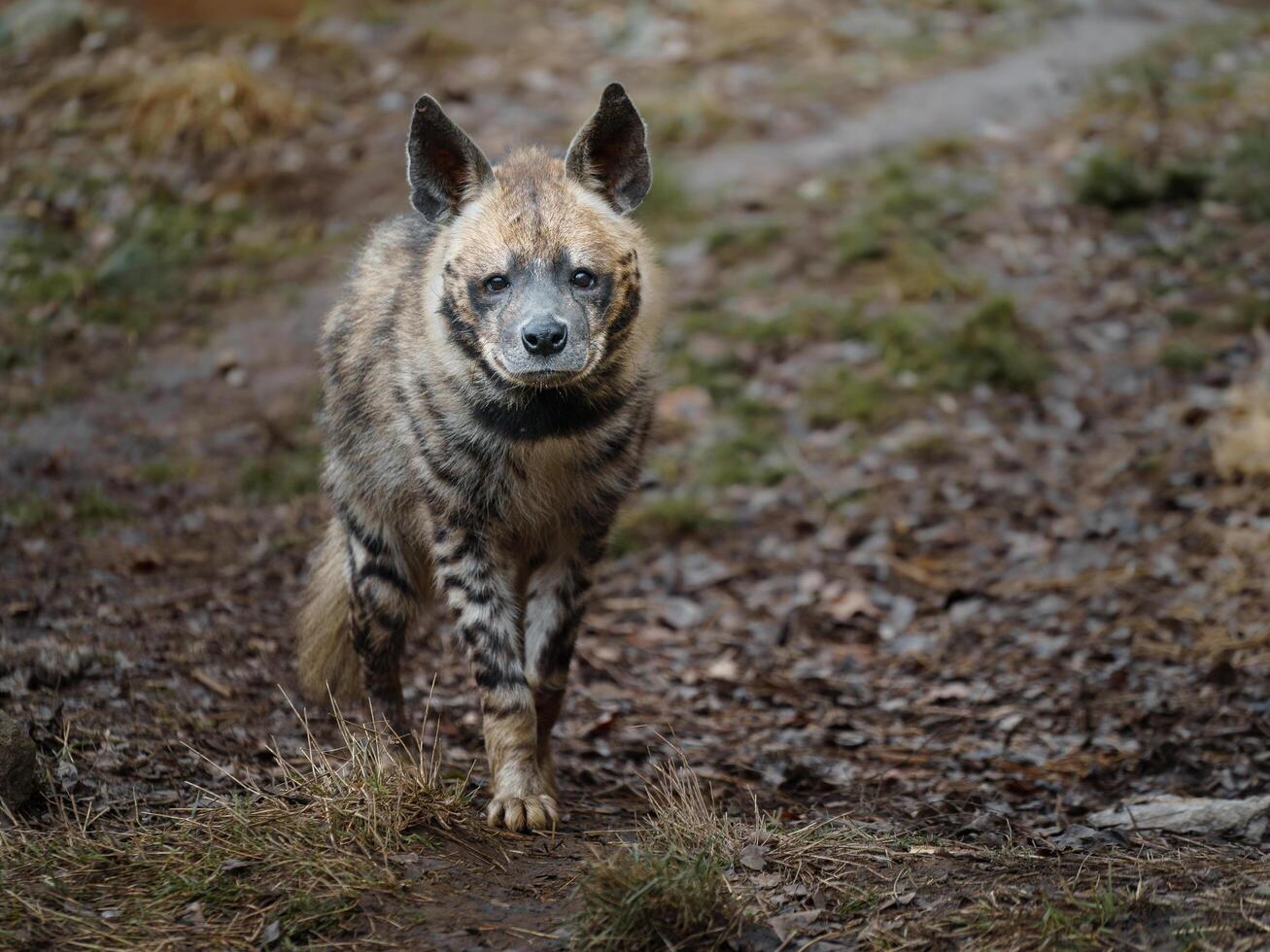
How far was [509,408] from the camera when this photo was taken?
14.9ft

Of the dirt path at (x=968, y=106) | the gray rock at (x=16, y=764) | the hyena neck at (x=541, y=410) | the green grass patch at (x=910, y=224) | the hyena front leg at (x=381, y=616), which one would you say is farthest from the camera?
the dirt path at (x=968, y=106)

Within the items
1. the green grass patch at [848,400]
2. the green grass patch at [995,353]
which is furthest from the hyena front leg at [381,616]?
the green grass patch at [995,353]

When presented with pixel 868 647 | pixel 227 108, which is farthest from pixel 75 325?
pixel 868 647

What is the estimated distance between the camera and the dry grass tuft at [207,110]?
1045 cm

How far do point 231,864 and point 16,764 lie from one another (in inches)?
35.0

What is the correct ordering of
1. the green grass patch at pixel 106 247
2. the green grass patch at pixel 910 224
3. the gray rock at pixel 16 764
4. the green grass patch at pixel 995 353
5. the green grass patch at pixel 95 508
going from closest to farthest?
the gray rock at pixel 16 764
the green grass patch at pixel 95 508
the green grass patch at pixel 995 353
the green grass patch at pixel 106 247
the green grass patch at pixel 910 224

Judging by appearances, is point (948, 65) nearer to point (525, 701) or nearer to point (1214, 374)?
point (1214, 374)

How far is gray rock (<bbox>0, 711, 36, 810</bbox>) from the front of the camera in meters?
3.99

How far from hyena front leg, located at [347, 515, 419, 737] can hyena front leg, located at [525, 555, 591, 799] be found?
59 centimetres

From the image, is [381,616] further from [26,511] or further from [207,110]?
[207,110]

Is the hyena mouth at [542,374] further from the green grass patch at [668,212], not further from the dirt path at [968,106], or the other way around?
the dirt path at [968,106]

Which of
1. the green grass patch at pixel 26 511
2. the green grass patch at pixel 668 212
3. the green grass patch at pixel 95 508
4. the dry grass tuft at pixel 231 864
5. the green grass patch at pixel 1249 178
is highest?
the green grass patch at pixel 1249 178

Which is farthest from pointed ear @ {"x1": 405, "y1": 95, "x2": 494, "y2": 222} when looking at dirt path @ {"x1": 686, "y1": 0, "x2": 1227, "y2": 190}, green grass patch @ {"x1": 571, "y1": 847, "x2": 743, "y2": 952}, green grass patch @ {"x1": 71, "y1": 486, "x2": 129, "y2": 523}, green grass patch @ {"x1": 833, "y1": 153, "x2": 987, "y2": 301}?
dirt path @ {"x1": 686, "y1": 0, "x2": 1227, "y2": 190}

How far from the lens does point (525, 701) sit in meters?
4.57
